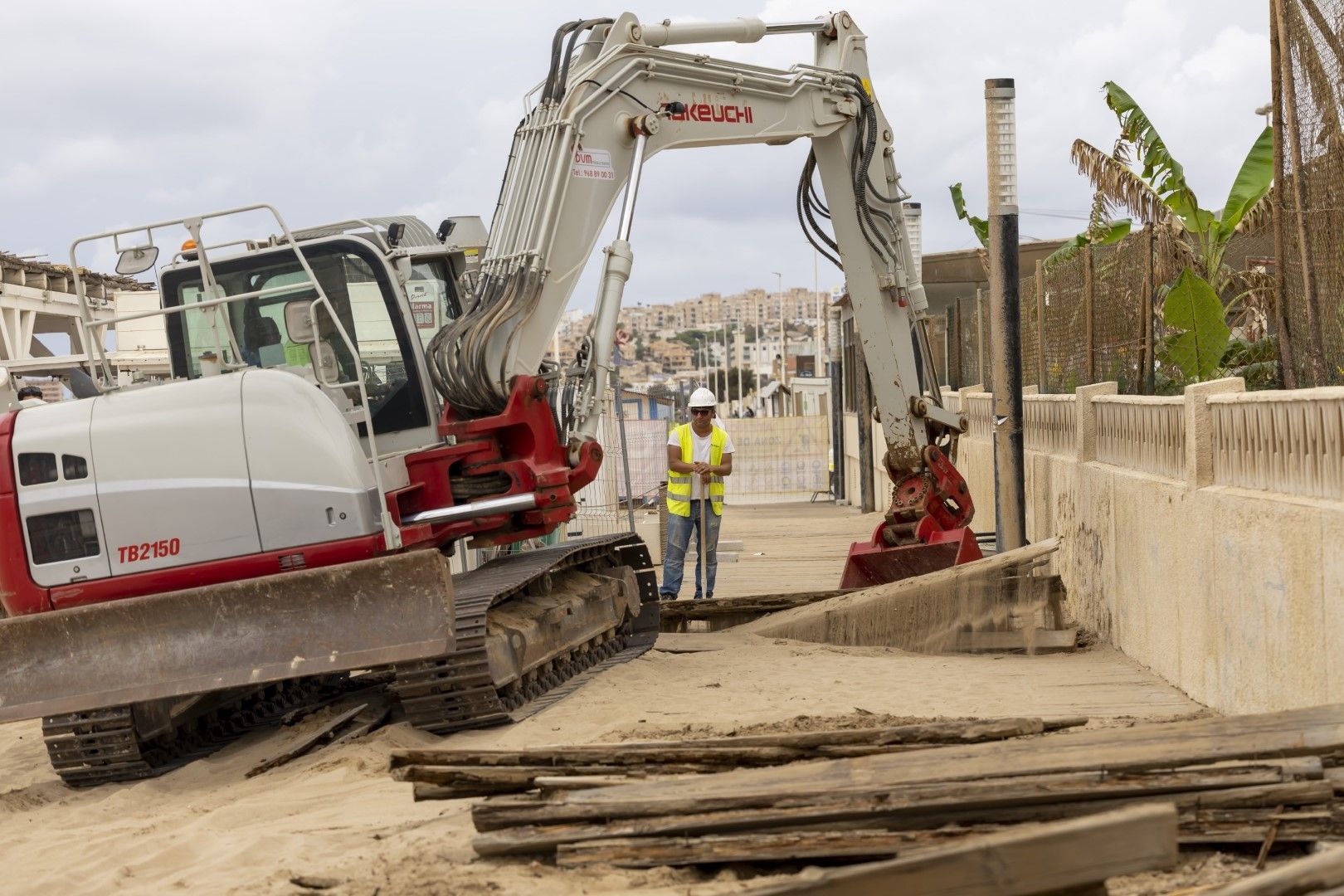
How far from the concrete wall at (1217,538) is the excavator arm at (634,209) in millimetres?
1309

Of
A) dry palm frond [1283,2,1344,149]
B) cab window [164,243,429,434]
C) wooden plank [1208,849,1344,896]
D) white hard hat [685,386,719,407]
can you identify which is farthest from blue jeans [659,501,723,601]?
wooden plank [1208,849,1344,896]

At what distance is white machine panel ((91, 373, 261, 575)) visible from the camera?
830 cm

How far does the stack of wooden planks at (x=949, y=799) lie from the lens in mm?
4535

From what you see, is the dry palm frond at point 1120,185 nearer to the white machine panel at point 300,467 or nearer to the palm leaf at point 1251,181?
the palm leaf at point 1251,181

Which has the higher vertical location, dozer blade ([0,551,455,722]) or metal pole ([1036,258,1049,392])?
metal pole ([1036,258,1049,392])

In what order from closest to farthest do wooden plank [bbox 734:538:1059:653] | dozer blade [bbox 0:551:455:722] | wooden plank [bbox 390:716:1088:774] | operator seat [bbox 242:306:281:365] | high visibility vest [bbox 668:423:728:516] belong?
1. wooden plank [bbox 390:716:1088:774]
2. dozer blade [bbox 0:551:455:722]
3. operator seat [bbox 242:306:281:365]
4. wooden plank [bbox 734:538:1059:653]
5. high visibility vest [bbox 668:423:728:516]

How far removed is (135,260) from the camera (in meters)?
8.53

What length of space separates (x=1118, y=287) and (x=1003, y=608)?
9.90 ft

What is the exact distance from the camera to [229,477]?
830cm

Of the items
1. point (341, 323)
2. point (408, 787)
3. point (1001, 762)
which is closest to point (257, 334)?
point (341, 323)

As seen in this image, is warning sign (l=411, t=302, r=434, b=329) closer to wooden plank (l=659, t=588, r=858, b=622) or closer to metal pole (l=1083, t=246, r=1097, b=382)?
wooden plank (l=659, t=588, r=858, b=622)

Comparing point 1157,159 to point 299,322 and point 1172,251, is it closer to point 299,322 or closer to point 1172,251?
point 1172,251

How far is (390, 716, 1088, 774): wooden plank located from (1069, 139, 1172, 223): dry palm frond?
15384mm

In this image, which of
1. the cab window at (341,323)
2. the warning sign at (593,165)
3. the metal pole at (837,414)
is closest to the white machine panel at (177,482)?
the cab window at (341,323)
